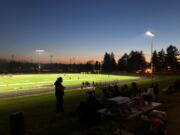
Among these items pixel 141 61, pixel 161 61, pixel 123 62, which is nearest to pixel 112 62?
pixel 123 62

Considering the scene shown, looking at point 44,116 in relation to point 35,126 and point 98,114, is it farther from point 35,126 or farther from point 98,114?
point 98,114

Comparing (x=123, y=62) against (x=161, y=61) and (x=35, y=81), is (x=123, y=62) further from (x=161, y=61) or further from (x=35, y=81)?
(x=35, y=81)

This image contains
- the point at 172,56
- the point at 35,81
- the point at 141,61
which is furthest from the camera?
the point at 141,61

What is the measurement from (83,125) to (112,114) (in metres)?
1.38

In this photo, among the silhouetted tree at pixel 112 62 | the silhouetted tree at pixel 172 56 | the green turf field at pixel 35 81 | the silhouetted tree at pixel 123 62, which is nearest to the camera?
the green turf field at pixel 35 81

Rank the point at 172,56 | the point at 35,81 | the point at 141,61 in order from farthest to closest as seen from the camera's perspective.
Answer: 1. the point at 141,61
2. the point at 172,56
3. the point at 35,81

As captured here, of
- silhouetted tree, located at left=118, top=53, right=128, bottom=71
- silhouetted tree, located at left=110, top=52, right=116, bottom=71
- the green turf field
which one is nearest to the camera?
the green turf field

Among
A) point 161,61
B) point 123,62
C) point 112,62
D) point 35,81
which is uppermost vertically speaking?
point 112,62

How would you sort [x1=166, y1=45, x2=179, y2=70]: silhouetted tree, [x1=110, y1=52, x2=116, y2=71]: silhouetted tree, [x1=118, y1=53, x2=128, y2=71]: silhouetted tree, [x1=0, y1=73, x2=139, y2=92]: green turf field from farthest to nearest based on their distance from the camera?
[x1=110, y1=52, x2=116, y2=71]: silhouetted tree
[x1=118, y1=53, x2=128, y2=71]: silhouetted tree
[x1=166, y1=45, x2=179, y2=70]: silhouetted tree
[x1=0, y1=73, x2=139, y2=92]: green turf field

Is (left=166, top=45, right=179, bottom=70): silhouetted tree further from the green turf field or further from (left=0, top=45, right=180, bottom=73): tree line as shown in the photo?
the green turf field

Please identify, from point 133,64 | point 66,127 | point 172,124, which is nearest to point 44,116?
point 66,127

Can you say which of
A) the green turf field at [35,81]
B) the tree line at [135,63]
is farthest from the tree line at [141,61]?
the green turf field at [35,81]

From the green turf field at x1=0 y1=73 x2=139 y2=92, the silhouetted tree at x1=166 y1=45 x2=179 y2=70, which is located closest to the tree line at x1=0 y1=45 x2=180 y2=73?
the silhouetted tree at x1=166 y1=45 x2=179 y2=70

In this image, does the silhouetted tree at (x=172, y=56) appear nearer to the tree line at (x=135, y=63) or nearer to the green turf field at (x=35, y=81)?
the tree line at (x=135, y=63)
